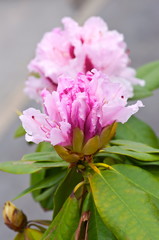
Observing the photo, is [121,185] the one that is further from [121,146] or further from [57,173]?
[57,173]

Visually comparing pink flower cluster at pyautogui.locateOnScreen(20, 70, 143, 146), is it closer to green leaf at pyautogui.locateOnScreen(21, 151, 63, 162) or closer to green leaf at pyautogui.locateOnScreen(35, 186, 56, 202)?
green leaf at pyautogui.locateOnScreen(21, 151, 63, 162)

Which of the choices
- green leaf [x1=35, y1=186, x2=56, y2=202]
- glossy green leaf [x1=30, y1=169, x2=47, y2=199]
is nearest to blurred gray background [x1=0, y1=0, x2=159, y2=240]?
glossy green leaf [x1=30, y1=169, x2=47, y2=199]

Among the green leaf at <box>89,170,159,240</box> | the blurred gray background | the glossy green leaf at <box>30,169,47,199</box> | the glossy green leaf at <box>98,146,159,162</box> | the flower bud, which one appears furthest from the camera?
the blurred gray background

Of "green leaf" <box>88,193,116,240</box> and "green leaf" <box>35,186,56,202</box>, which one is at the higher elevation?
"green leaf" <box>35,186,56,202</box>

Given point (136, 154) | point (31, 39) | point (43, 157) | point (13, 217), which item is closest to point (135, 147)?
point (136, 154)

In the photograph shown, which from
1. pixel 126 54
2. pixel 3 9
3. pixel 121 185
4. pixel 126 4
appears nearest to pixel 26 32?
pixel 3 9
